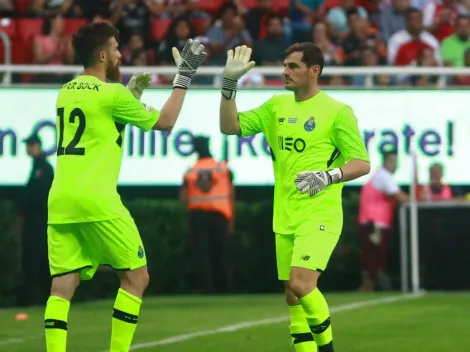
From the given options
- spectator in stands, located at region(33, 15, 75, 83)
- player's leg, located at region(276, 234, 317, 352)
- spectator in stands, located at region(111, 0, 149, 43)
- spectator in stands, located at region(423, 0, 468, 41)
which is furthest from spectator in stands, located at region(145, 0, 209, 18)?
player's leg, located at region(276, 234, 317, 352)

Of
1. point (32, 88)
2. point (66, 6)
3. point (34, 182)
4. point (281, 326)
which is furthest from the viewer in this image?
point (66, 6)

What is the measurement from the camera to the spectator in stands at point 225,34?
20922mm

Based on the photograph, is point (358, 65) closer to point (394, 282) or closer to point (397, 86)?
point (397, 86)

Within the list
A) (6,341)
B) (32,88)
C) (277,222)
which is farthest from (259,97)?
(277,222)

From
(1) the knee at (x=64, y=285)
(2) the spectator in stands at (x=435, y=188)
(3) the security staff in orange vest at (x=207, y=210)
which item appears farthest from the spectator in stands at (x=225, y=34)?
(1) the knee at (x=64, y=285)

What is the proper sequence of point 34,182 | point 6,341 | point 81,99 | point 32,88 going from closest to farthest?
point 81,99
point 6,341
point 34,182
point 32,88

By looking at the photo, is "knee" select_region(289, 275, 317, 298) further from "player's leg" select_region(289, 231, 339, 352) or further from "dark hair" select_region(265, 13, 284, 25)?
"dark hair" select_region(265, 13, 284, 25)

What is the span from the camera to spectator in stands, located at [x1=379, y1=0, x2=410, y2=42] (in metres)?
22.2

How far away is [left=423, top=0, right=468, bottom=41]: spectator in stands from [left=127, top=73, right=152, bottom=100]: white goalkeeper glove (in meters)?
13.2

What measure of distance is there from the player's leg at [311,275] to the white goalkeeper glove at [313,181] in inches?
13.5

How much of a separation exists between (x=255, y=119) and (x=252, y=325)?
481 centimetres

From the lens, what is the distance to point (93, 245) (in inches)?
364

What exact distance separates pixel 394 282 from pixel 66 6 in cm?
654

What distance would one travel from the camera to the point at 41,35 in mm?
20984
